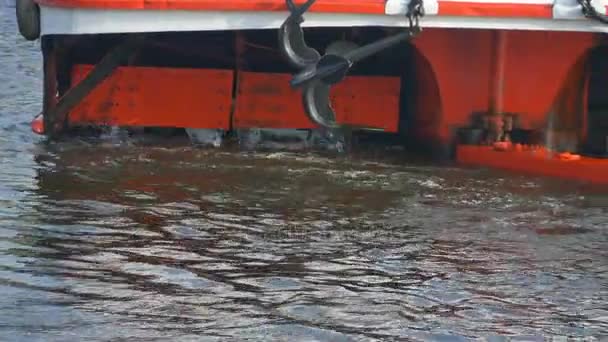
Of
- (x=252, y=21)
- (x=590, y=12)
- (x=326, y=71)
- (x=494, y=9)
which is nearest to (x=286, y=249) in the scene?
(x=326, y=71)

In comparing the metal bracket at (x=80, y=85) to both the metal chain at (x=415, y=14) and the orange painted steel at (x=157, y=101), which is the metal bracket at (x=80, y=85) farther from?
the metal chain at (x=415, y=14)

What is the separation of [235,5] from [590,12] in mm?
2185

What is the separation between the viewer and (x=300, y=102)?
9312 millimetres

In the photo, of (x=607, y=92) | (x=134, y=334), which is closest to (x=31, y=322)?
(x=134, y=334)

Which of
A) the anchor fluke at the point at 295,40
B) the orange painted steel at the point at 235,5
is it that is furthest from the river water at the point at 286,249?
the orange painted steel at the point at 235,5

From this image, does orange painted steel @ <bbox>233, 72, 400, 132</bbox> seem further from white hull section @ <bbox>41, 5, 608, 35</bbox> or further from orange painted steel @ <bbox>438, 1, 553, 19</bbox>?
orange painted steel @ <bbox>438, 1, 553, 19</bbox>

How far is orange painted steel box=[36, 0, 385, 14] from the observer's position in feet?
25.6

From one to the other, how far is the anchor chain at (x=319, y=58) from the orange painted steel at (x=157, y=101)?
1382 mm

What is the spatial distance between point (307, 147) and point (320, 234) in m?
2.78

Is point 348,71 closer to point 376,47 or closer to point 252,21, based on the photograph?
point 376,47

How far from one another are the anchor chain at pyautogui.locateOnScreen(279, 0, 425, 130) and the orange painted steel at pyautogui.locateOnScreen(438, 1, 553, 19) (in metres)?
0.18

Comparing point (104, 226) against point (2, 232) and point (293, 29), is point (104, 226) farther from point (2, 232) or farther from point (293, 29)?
point (293, 29)

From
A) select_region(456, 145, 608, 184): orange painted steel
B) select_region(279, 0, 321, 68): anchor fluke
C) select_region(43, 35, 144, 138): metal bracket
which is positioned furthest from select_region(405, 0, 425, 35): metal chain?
select_region(43, 35, 144, 138): metal bracket

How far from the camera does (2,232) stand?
6109 millimetres
